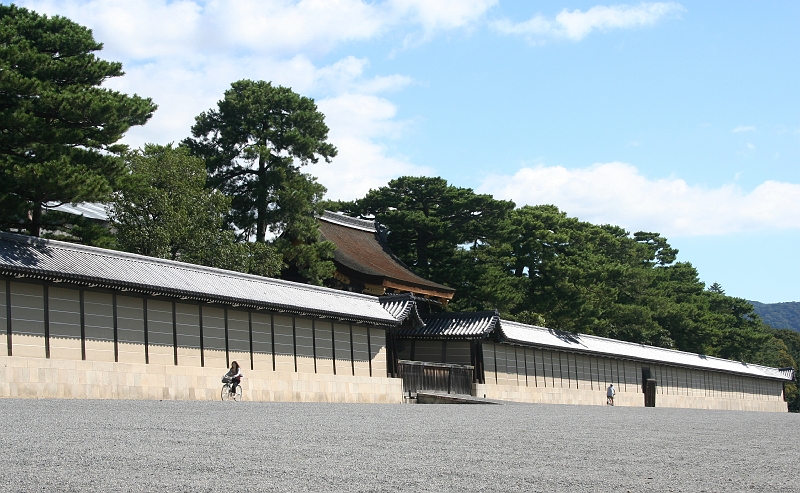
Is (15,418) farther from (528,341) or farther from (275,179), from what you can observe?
(528,341)

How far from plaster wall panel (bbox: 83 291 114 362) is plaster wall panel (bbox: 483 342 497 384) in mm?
18871

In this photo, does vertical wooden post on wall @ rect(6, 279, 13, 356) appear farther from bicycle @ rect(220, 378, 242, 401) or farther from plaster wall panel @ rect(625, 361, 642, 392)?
plaster wall panel @ rect(625, 361, 642, 392)

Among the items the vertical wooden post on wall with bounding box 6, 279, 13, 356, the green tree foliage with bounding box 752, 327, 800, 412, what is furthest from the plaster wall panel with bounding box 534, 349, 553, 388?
the green tree foliage with bounding box 752, 327, 800, 412

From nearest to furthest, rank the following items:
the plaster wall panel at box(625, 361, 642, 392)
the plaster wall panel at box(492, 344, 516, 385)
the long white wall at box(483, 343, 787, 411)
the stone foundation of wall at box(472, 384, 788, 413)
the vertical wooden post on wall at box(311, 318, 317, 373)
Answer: the vertical wooden post on wall at box(311, 318, 317, 373) → the stone foundation of wall at box(472, 384, 788, 413) → the plaster wall panel at box(492, 344, 516, 385) → the long white wall at box(483, 343, 787, 411) → the plaster wall panel at box(625, 361, 642, 392)

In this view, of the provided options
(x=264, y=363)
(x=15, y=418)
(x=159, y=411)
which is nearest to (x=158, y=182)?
(x=264, y=363)

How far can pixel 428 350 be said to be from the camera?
38.6 meters

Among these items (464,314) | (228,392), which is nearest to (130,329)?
(228,392)

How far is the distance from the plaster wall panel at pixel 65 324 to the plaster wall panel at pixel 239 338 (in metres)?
5.48

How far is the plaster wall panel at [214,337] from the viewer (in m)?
25.5

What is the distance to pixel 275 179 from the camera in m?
37.7

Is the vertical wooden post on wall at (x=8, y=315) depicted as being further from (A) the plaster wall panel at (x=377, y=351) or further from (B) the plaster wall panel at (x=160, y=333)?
(A) the plaster wall panel at (x=377, y=351)

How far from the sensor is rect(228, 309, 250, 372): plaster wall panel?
26319 millimetres

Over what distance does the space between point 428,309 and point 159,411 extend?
3191cm

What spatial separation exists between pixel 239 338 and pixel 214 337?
104cm
